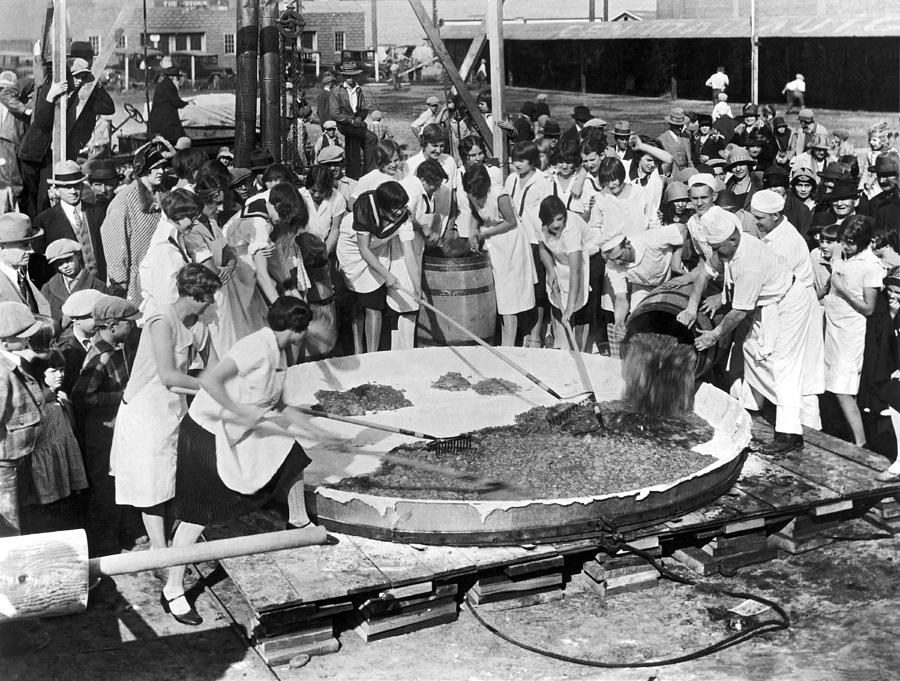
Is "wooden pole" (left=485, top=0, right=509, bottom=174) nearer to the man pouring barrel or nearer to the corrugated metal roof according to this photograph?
the man pouring barrel

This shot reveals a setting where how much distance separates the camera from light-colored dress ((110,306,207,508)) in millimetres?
5875

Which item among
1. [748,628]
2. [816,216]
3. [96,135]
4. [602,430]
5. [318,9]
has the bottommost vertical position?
[748,628]

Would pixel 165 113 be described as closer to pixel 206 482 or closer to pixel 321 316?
pixel 321 316

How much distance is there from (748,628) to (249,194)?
16.0 ft

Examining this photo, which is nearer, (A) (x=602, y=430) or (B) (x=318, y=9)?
(A) (x=602, y=430)

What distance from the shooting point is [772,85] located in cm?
2116

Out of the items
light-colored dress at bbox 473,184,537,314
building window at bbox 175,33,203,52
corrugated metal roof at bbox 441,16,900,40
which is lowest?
light-colored dress at bbox 473,184,537,314

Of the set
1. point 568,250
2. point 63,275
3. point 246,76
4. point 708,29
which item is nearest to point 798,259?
point 568,250

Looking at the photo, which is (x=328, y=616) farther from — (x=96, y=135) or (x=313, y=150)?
(x=313, y=150)

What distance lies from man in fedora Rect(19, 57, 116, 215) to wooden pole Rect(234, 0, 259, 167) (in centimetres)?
118

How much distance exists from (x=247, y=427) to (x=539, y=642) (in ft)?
5.40

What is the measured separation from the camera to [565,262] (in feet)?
30.4

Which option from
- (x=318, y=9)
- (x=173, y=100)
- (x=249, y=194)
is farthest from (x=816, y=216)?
(x=318, y=9)

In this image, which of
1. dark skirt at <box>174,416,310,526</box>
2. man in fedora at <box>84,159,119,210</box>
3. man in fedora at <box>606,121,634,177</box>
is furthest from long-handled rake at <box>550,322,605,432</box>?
man in fedora at <box>84,159,119,210</box>
